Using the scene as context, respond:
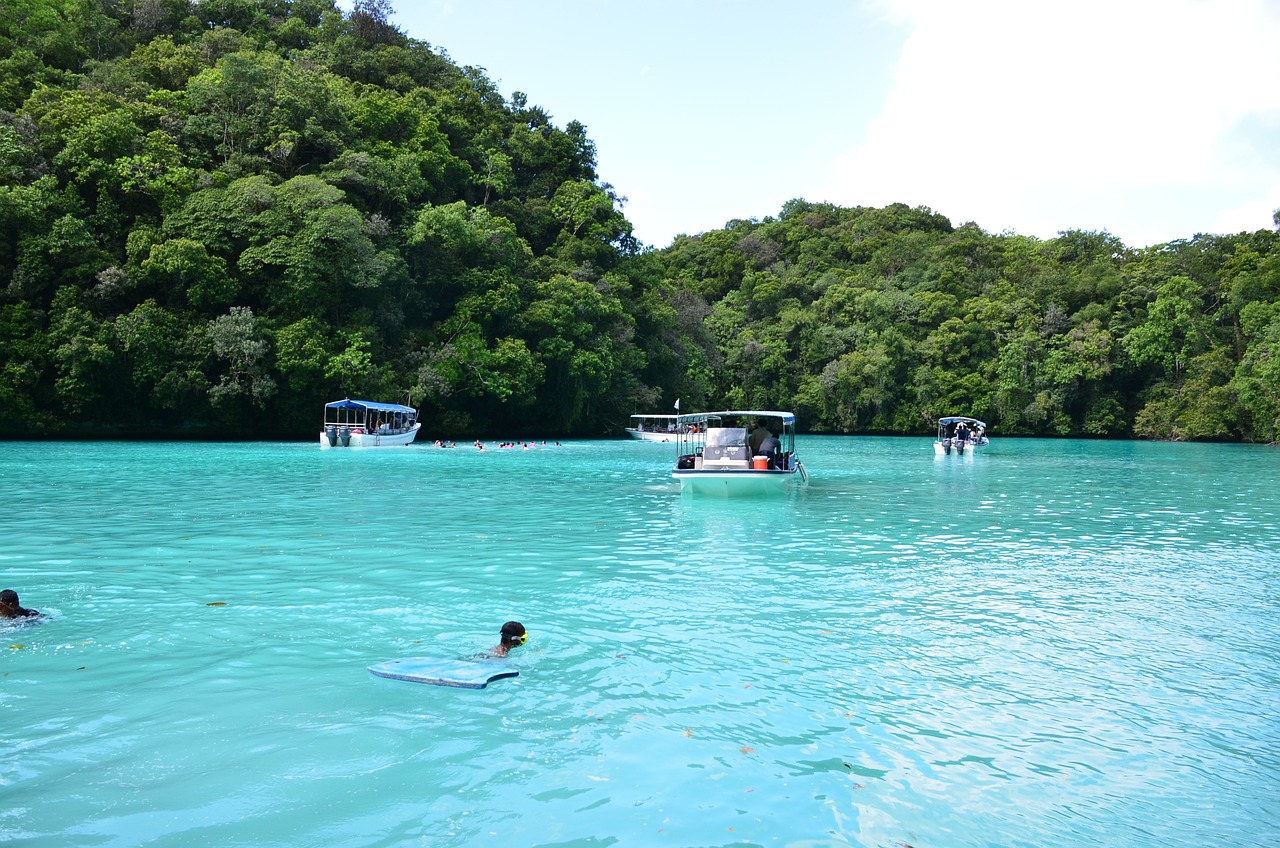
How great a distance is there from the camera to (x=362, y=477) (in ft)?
87.9

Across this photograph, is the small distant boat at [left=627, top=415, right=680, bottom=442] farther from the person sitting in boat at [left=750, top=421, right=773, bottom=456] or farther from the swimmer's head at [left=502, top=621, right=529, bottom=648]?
the swimmer's head at [left=502, top=621, right=529, bottom=648]

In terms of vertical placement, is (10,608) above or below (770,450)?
below

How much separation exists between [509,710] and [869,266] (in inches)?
3468

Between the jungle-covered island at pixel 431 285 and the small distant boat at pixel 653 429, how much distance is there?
2.19 m

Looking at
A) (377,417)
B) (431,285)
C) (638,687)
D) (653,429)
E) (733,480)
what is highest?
(431,285)

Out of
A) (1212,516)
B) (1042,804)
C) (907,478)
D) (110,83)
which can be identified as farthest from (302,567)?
(110,83)

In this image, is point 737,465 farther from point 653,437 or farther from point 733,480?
point 653,437

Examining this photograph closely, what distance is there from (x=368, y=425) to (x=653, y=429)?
73.8 ft

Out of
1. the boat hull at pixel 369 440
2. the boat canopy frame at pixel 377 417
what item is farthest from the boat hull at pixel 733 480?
the boat canopy frame at pixel 377 417

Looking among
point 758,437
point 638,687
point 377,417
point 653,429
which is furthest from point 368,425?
point 638,687

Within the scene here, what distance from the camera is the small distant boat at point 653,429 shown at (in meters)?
58.8

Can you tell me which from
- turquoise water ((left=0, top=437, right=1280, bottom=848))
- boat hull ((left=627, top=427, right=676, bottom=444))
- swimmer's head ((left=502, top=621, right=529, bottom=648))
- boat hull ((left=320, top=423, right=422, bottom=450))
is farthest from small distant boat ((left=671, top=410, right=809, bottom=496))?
boat hull ((left=627, top=427, right=676, bottom=444))

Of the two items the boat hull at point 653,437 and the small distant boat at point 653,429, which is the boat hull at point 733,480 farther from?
the small distant boat at point 653,429

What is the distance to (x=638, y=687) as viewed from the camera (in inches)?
292
